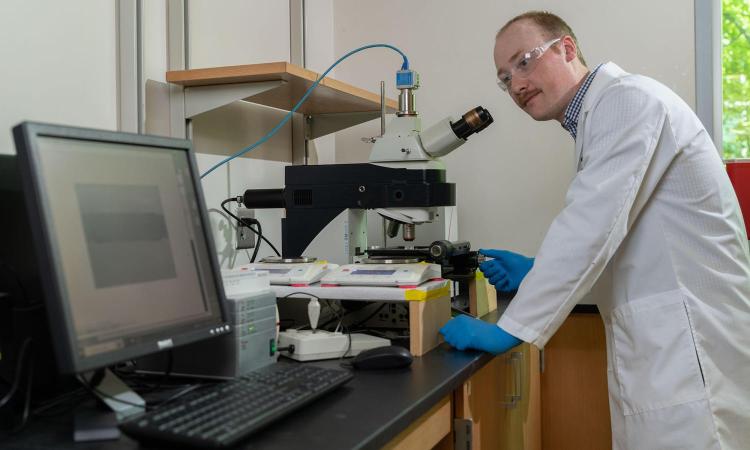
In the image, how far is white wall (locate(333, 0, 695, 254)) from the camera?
233 cm

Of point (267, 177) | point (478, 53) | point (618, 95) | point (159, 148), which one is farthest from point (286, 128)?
point (159, 148)

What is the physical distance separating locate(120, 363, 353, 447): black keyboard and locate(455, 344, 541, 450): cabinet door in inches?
14.1

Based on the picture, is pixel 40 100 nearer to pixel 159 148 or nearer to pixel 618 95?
pixel 159 148

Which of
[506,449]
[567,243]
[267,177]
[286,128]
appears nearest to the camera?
[567,243]

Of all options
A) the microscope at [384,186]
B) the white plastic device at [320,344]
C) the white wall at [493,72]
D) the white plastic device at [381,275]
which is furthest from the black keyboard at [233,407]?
the white wall at [493,72]

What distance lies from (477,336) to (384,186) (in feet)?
1.46

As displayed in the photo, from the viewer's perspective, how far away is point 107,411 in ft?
2.97

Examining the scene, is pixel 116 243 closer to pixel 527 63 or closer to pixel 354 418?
pixel 354 418

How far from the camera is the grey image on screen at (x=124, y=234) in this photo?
2.75ft

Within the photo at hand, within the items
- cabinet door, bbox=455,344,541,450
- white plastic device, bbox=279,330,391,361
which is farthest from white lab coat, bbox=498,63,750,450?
white plastic device, bbox=279,330,391,361

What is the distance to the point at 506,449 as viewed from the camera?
64.3 inches

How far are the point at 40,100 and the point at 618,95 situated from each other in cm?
112

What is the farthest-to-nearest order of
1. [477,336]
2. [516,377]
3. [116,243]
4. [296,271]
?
[516,377] < [296,271] < [477,336] < [116,243]

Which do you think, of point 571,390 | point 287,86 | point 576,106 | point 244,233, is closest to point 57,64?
point 287,86
